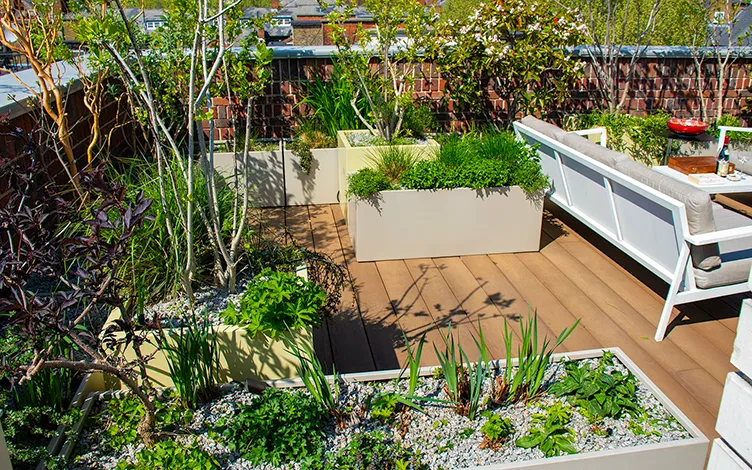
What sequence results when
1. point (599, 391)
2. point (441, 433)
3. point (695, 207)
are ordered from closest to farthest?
point (441, 433) → point (599, 391) → point (695, 207)

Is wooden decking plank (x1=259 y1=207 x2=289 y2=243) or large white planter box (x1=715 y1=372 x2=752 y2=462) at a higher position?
large white planter box (x1=715 y1=372 x2=752 y2=462)

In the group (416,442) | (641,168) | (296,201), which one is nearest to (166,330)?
(416,442)

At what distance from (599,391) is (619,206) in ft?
5.84

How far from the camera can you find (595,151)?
4207 millimetres

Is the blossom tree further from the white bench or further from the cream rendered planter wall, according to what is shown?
the white bench

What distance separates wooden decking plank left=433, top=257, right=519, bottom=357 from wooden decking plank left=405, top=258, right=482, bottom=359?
1.6 inches

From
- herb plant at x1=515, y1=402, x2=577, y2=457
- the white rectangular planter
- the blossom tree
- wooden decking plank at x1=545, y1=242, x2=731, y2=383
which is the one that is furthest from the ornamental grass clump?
the blossom tree

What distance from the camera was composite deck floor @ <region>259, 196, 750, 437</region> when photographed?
3.39 metres

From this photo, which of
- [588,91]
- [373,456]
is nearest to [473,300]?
[373,456]

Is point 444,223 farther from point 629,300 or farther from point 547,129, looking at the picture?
point 629,300

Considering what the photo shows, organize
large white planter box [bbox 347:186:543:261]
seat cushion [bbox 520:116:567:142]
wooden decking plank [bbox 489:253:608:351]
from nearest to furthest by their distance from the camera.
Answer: wooden decking plank [bbox 489:253:608:351], large white planter box [bbox 347:186:543:261], seat cushion [bbox 520:116:567:142]

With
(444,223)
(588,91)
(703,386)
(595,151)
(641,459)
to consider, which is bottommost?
(703,386)

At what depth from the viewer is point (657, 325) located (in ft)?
12.5

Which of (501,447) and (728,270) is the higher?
(728,270)
